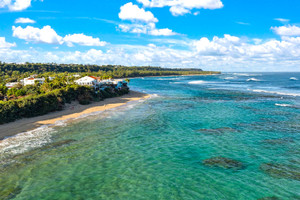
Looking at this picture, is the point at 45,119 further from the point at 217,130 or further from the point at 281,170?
A: the point at 281,170

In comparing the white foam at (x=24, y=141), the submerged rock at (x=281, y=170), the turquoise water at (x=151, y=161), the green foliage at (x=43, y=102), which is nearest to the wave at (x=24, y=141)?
the white foam at (x=24, y=141)

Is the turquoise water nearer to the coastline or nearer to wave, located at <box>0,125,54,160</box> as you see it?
wave, located at <box>0,125,54,160</box>

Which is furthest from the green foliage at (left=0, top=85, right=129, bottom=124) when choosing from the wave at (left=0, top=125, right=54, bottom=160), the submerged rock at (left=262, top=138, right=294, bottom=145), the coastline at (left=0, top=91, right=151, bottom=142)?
the submerged rock at (left=262, top=138, right=294, bottom=145)

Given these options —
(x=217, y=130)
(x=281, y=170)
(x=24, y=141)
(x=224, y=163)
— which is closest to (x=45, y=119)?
(x=24, y=141)

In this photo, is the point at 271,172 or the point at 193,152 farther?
the point at 193,152

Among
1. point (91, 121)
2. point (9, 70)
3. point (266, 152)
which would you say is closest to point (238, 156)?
point (266, 152)

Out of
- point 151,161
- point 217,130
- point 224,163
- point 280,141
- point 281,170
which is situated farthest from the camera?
point 217,130

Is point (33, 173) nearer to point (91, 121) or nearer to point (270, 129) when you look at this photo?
point (91, 121)
